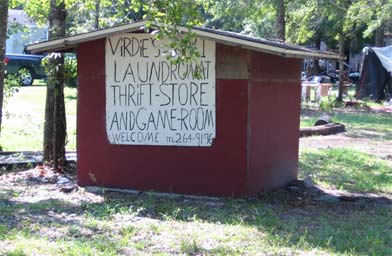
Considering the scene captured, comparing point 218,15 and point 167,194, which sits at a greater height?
point 218,15

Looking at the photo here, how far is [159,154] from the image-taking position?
854cm

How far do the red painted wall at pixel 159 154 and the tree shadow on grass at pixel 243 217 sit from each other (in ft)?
0.93

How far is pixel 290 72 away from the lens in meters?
9.43

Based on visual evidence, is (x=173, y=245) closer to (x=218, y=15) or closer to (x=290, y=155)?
(x=290, y=155)

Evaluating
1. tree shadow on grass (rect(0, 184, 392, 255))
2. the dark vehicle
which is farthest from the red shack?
the dark vehicle

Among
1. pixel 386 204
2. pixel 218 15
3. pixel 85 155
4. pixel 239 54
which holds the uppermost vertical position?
pixel 218 15

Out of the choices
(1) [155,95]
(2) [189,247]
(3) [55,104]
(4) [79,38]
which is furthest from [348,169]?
(2) [189,247]

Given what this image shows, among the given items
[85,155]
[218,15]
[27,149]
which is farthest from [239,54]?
[218,15]

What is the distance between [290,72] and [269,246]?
4.02m

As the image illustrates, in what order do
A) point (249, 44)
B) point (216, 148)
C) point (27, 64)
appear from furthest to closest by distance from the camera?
point (27, 64) < point (216, 148) < point (249, 44)

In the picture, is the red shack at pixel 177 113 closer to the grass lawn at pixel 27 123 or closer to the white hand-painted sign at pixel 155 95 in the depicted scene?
the white hand-painted sign at pixel 155 95

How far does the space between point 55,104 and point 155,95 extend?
7.64 ft

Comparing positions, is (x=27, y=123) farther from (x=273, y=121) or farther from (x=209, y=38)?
(x=209, y=38)

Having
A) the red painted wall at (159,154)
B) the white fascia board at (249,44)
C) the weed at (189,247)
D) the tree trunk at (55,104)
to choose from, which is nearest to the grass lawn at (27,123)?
the tree trunk at (55,104)
